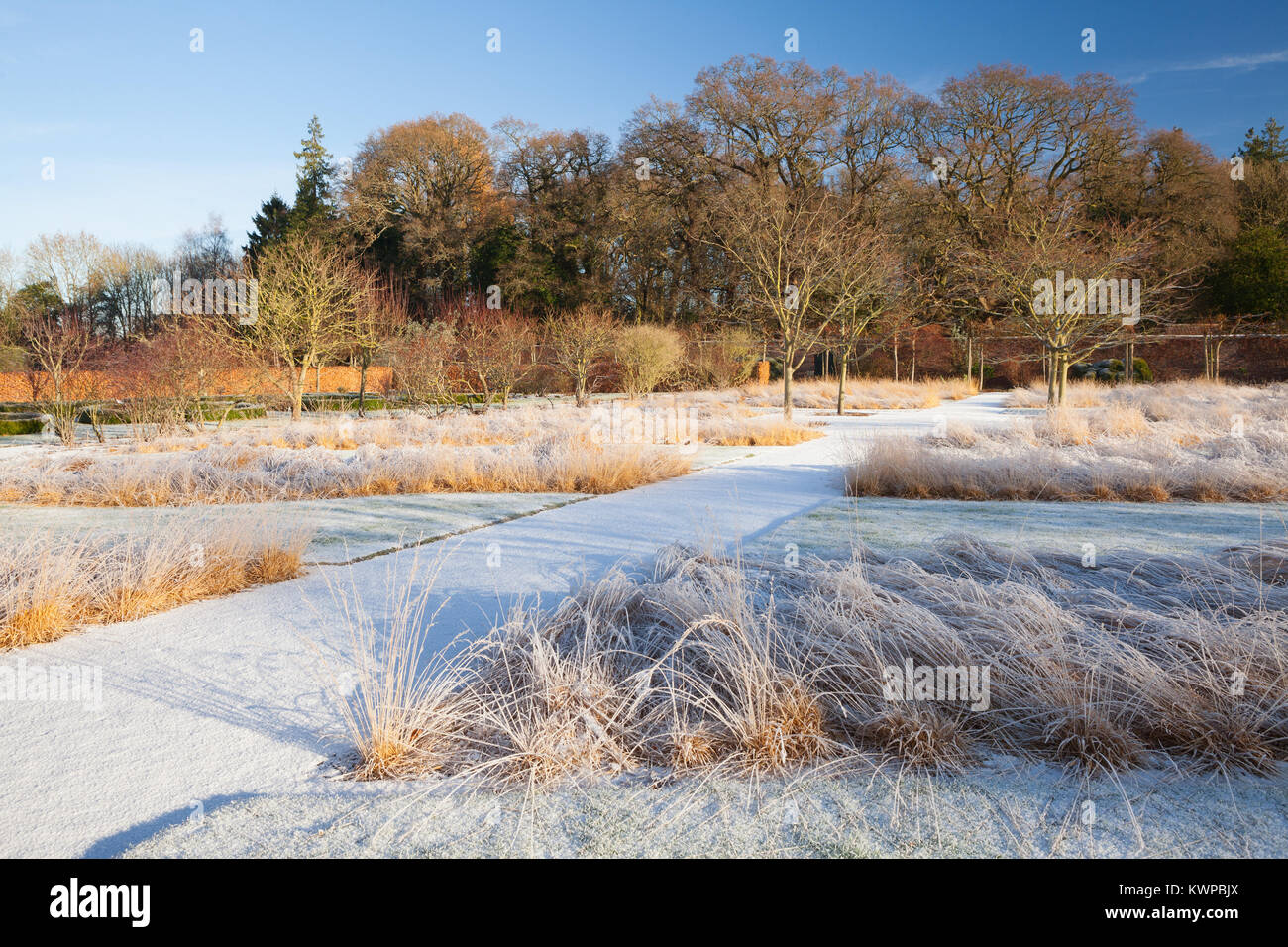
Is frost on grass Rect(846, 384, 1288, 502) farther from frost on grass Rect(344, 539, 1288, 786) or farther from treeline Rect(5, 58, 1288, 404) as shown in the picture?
treeline Rect(5, 58, 1288, 404)

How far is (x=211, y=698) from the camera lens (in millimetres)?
2670

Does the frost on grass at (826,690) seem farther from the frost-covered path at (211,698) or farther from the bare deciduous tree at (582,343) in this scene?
the bare deciduous tree at (582,343)

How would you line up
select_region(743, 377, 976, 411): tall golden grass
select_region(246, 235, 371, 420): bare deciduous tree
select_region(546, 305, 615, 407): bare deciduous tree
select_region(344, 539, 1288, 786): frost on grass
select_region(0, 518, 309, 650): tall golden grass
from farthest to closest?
select_region(743, 377, 976, 411): tall golden grass → select_region(546, 305, 615, 407): bare deciduous tree → select_region(246, 235, 371, 420): bare deciduous tree → select_region(0, 518, 309, 650): tall golden grass → select_region(344, 539, 1288, 786): frost on grass

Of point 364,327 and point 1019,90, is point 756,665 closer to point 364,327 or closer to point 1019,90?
point 364,327

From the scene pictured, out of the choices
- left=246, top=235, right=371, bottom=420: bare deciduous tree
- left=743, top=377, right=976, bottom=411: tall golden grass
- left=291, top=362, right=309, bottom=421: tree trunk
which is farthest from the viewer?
left=743, top=377, right=976, bottom=411: tall golden grass

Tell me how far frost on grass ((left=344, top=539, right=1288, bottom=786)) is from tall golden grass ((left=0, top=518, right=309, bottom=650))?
1494 mm

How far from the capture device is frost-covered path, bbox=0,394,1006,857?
1985mm

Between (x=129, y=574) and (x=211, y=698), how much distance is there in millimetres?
1585

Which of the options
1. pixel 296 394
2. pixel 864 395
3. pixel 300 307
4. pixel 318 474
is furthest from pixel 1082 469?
pixel 300 307

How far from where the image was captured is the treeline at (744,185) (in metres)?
31.0

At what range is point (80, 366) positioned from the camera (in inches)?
565

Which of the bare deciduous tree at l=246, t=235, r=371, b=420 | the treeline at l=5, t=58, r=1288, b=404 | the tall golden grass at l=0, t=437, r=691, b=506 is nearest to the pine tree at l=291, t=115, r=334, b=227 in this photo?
the treeline at l=5, t=58, r=1288, b=404

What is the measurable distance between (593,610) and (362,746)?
1.10 metres

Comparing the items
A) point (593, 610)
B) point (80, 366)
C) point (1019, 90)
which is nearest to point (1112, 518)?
point (593, 610)
